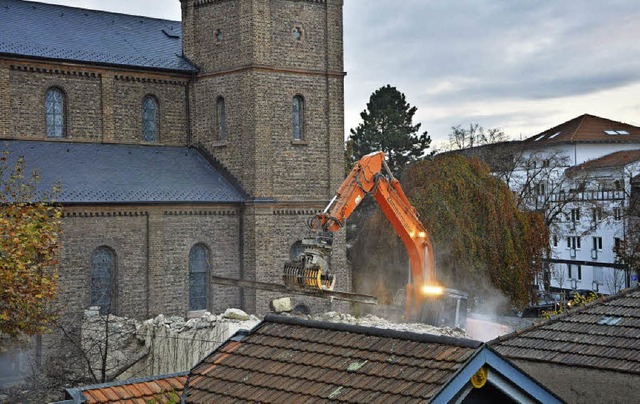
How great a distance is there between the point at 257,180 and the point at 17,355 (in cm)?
1029

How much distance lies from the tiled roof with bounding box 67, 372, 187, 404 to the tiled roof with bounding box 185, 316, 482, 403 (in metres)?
1.11

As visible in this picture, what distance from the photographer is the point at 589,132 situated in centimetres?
7850

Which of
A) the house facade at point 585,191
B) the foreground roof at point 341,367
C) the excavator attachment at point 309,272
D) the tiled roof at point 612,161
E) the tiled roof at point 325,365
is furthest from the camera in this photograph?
the tiled roof at point 612,161

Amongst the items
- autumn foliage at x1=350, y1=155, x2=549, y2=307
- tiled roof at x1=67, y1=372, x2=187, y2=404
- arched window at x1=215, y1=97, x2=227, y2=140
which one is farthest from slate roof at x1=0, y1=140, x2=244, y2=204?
tiled roof at x1=67, y1=372, x2=187, y2=404

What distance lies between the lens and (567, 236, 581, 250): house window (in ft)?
239

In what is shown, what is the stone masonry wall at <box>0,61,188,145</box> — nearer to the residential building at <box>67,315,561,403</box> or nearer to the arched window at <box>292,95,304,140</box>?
the arched window at <box>292,95,304,140</box>

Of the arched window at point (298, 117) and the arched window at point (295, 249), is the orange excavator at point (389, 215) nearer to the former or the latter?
the arched window at point (295, 249)

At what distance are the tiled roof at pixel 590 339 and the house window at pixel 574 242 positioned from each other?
57.7 metres

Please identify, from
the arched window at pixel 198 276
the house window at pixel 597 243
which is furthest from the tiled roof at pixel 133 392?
the house window at pixel 597 243

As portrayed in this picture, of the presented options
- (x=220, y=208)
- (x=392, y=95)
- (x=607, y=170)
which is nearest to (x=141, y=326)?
(x=220, y=208)

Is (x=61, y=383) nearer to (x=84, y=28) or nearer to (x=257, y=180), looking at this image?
(x=257, y=180)

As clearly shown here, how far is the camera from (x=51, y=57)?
3441 centimetres

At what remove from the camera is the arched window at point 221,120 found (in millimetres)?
36938

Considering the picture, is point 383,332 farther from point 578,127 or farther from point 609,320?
point 578,127
